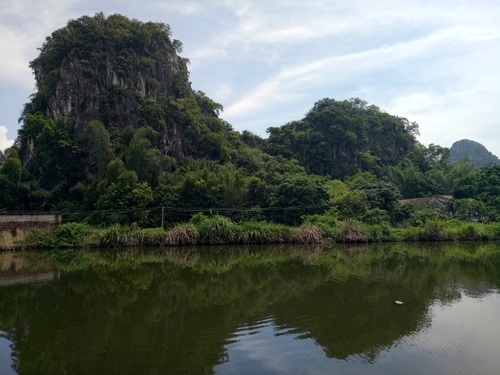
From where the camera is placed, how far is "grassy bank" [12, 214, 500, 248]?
20.4 m

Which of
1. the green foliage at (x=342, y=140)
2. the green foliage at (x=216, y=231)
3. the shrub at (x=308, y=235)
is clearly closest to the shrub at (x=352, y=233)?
the shrub at (x=308, y=235)

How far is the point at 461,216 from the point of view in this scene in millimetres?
27109

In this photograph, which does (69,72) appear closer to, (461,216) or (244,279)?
(244,279)

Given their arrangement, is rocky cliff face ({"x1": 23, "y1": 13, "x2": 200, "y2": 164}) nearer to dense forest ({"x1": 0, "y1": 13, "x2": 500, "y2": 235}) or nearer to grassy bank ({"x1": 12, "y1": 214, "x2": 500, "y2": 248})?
dense forest ({"x1": 0, "y1": 13, "x2": 500, "y2": 235})

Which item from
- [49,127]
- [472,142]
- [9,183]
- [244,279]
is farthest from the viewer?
[472,142]

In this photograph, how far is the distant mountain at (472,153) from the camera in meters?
80.0

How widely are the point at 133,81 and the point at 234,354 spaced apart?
99.0ft

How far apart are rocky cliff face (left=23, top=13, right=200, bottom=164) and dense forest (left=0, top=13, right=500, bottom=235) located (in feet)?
0.29

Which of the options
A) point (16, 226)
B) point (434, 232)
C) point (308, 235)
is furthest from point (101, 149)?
point (434, 232)

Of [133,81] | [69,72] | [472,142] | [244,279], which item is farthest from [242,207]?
[472,142]

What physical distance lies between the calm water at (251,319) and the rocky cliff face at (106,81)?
59.0ft

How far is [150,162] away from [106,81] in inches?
376

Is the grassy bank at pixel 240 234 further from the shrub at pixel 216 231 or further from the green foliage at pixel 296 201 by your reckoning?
the green foliage at pixel 296 201

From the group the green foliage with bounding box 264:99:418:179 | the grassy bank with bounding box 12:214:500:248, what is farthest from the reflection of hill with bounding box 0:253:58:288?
the green foliage with bounding box 264:99:418:179
